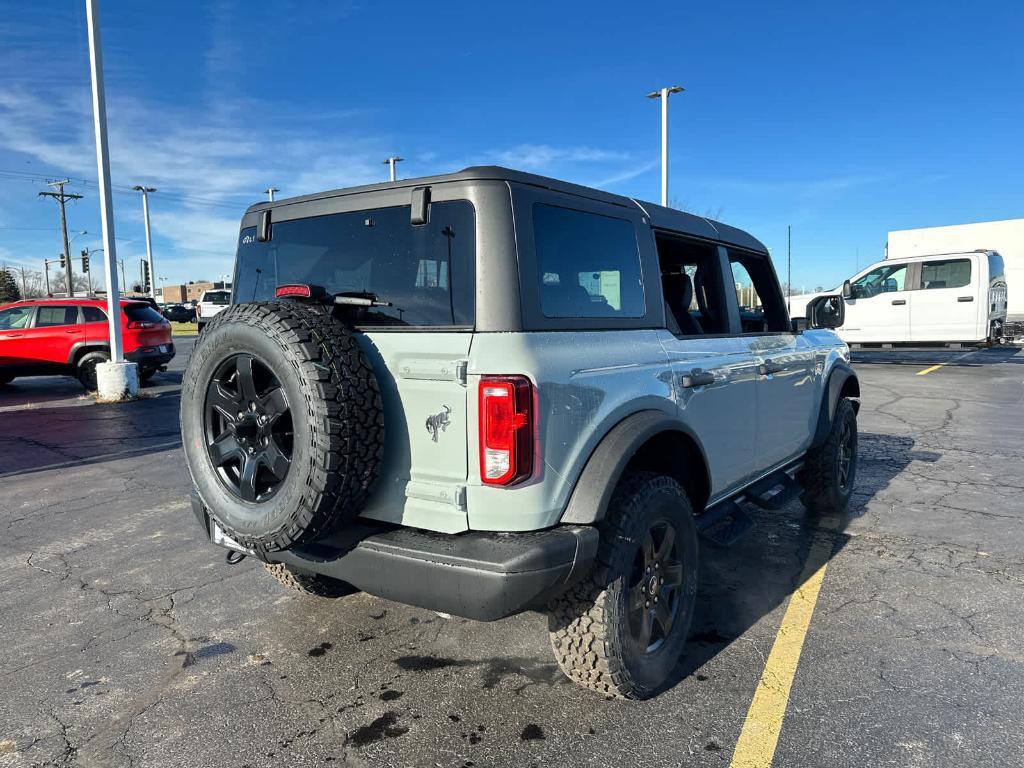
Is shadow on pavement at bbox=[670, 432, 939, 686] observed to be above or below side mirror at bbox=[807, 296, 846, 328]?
below

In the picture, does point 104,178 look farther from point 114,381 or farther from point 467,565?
point 467,565

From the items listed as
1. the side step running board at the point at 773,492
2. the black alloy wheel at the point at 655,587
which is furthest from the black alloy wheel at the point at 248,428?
the side step running board at the point at 773,492

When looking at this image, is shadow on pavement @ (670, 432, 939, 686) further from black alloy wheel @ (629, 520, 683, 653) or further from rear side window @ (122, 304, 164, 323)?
rear side window @ (122, 304, 164, 323)

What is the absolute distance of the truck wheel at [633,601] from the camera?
254 cm

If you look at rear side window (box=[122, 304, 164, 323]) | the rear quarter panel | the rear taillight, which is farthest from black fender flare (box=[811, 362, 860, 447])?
rear side window (box=[122, 304, 164, 323])

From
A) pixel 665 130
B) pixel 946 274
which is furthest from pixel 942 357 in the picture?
pixel 665 130

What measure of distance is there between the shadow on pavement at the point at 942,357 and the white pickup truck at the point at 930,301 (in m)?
0.50

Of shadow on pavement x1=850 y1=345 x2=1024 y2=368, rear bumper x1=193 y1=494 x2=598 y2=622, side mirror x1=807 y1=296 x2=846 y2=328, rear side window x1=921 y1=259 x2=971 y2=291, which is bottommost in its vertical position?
shadow on pavement x1=850 y1=345 x2=1024 y2=368

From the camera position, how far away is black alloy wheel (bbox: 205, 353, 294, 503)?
2521 millimetres

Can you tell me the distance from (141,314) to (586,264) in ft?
40.7

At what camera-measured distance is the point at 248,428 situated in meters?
2.61

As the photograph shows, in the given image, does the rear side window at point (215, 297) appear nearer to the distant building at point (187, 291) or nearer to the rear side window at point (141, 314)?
the rear side window at point (141, 314)

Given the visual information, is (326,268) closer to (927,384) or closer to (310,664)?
(310,664)

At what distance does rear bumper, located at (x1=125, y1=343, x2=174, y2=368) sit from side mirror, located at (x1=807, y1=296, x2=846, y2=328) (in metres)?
11.7
